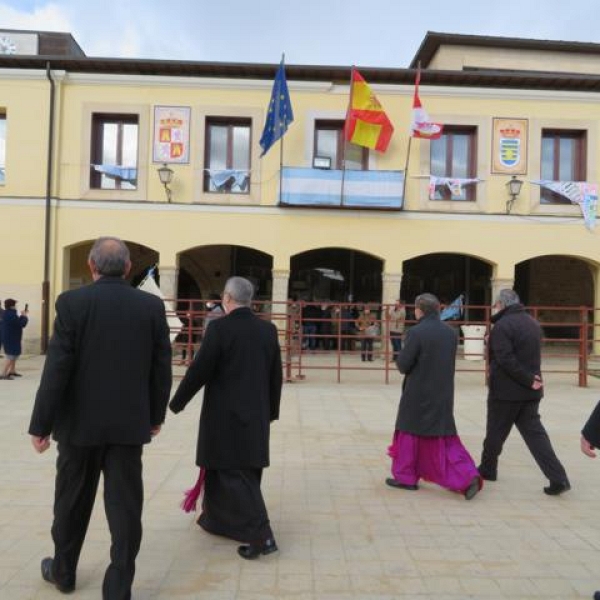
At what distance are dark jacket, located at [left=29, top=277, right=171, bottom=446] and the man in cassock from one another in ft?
9.19

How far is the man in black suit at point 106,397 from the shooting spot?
3.33 metres

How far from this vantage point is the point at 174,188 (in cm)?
1730

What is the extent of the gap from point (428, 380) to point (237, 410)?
2084mm

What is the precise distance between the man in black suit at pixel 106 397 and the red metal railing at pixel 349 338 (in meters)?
7.63

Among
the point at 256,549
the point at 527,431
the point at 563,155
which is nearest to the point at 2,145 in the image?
the point at 563,155

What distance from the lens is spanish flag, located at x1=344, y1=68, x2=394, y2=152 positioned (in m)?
16.4

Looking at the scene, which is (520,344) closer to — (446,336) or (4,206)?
(446,336)

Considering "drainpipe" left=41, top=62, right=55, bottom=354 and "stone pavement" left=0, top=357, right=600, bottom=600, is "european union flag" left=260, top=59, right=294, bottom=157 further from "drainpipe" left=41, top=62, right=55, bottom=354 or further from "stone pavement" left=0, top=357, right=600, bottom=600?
"stone pavement" left=0, top=357, right=600, bottom=600

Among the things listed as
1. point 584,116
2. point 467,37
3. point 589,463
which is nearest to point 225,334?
point 589,463

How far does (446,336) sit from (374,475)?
1.56m

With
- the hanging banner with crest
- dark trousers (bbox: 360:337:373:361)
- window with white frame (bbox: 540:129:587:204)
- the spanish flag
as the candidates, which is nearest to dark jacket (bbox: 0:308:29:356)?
dark trousers (bbox: 360:337:373:361)

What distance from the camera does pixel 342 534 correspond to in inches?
183

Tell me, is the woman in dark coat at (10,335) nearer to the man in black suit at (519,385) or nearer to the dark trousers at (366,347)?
the dark trousers at (366,347)

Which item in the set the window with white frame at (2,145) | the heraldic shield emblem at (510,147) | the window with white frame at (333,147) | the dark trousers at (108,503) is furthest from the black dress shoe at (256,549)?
the window with white frame at (2,145)
